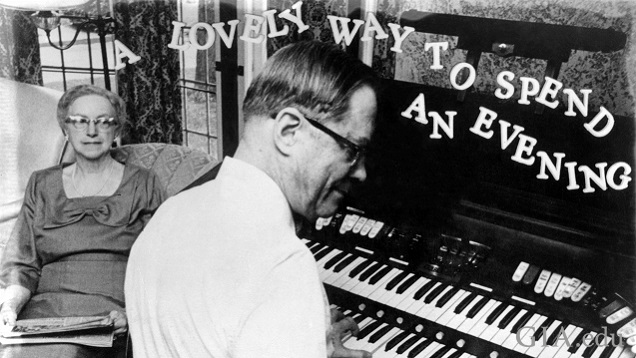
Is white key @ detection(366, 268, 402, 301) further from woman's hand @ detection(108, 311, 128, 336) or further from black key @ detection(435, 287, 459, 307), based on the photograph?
woman's hand @ detection(108, 311, 128, 336)

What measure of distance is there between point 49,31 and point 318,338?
45.7 inches

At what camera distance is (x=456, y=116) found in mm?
1553

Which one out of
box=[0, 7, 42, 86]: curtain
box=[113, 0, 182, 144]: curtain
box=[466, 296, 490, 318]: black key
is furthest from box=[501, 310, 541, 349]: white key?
box=[0, 7, 42, 86]: curtain

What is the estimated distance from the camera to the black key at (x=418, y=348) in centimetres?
140

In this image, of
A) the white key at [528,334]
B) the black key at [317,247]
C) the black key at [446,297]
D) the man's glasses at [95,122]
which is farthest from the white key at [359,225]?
the man's glasses at [95,122]

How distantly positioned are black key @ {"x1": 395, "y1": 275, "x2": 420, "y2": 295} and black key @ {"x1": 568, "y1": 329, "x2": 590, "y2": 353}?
1.32 feet

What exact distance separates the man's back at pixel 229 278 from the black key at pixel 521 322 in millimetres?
594

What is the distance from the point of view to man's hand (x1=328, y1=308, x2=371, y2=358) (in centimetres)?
138

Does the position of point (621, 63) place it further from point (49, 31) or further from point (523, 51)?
point (49, 31)

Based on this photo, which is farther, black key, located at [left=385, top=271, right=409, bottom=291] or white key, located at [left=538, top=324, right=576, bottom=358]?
black key, located at [left=385, top=271, right=409, bottom=291]

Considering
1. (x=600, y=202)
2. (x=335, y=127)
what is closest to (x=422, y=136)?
(x=600, y=202)

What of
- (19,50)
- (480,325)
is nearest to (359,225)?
(480,325)

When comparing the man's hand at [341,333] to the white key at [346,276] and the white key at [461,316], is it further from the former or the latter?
the white key at [461,316]

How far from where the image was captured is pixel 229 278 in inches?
36.8
